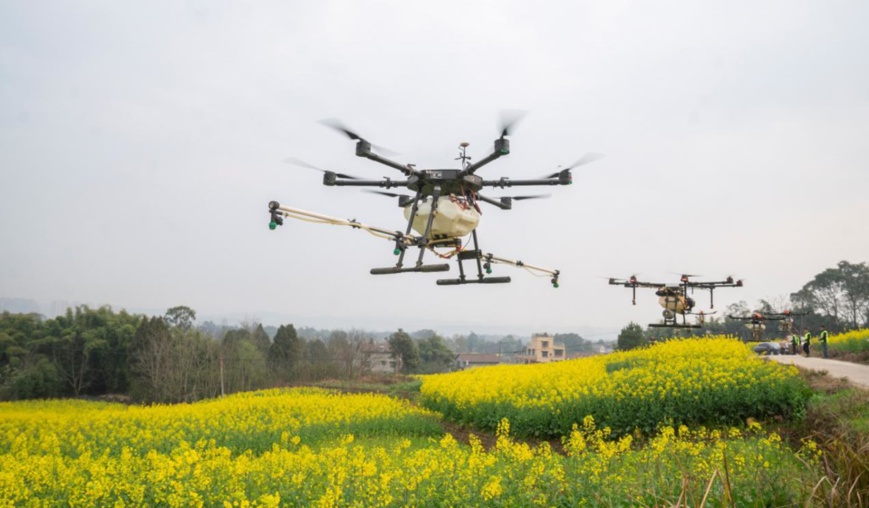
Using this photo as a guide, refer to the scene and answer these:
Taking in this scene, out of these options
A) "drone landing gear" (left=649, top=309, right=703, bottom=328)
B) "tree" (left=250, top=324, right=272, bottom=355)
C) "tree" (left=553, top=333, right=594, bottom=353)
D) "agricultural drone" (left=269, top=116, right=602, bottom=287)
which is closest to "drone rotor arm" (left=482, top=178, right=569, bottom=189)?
"agricultural drone" (left=269, top=116, right=602, bottom=287)

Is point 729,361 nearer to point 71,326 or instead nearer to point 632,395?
point 632,395

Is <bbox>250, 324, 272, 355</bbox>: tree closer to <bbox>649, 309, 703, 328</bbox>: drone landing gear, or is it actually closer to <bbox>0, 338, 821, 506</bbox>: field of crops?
<bbox>0, 338, 821, 506</bbox>: field of crops

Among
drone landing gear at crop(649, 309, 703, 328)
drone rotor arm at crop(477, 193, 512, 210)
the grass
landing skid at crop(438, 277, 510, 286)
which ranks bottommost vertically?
the grass

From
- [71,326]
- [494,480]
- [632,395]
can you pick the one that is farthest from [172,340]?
[494,480]

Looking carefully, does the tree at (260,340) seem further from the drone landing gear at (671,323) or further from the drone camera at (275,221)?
the drone camera at (275,221)

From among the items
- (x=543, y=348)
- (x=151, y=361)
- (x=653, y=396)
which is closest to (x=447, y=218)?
(x=653, y=396)
